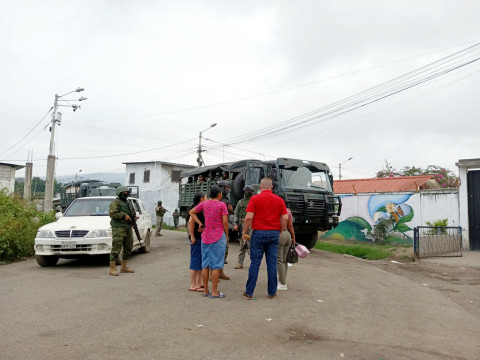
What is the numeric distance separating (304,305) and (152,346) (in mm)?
2577

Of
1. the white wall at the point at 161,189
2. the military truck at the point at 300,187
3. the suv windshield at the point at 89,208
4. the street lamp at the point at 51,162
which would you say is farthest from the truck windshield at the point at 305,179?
the white wall at the point at 161,189

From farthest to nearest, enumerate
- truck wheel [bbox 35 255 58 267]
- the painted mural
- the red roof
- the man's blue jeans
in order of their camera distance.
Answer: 1. the red roof
2. the painted mural
3. truck wheel [bbox 35 255 58 267]
4. the man's blue jeans

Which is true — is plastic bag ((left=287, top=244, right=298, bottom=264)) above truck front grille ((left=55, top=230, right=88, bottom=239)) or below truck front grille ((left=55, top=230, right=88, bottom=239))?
below

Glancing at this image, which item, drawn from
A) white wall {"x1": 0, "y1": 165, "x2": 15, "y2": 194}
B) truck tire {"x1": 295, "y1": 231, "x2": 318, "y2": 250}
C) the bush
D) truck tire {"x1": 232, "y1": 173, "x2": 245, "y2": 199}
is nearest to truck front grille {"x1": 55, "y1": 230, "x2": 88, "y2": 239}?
the bush

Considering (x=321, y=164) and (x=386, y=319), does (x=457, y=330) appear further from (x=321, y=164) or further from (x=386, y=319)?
(x=321, y=164)

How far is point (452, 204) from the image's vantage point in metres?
16.8

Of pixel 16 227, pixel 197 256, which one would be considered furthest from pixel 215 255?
pixel 16 227

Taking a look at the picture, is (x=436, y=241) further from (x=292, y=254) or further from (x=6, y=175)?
(x=6, y=175)

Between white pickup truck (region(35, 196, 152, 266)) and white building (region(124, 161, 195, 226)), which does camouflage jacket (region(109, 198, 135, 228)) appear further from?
white building (region(124, 161, 195, 226))

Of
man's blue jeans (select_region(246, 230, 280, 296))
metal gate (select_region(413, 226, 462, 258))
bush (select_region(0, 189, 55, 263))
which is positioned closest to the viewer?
man's blue jeans (select_region(246, 230, 280, 296))

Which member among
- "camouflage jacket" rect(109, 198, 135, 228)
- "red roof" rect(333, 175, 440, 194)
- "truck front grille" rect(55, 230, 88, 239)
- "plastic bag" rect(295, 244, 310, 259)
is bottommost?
"plastic bag" rect(295, 244, 310, 259)

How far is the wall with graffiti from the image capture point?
672 inches

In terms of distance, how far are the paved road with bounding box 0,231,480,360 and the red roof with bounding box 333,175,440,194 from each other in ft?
47.2

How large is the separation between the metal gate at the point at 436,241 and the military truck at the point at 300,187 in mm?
2746
